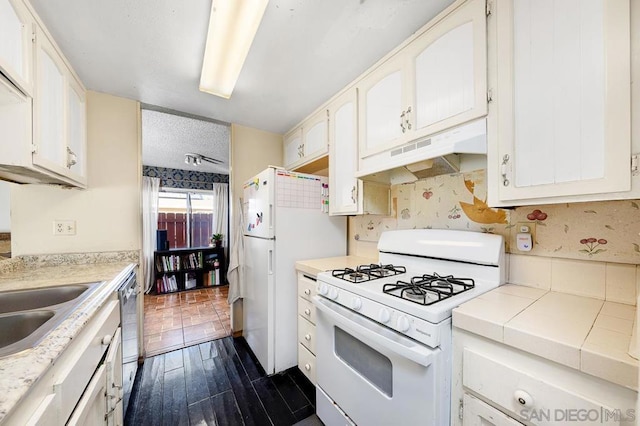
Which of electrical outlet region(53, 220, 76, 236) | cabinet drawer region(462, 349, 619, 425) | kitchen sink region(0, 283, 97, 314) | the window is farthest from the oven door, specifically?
the window

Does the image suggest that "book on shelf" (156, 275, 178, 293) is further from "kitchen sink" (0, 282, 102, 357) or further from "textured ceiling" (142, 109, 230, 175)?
"kitchen sink" (0, 282, 102, 357)

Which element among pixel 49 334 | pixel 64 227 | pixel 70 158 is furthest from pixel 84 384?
pixel 64 227

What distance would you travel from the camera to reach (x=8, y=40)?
1.04m

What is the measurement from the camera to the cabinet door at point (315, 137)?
7.14ft

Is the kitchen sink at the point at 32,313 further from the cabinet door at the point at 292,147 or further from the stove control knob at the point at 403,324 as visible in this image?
the cabinet door at the point at 292,147

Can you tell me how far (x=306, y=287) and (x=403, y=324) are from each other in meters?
0.97

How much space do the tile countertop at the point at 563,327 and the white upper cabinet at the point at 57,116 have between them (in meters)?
2.16

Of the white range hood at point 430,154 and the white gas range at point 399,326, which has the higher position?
the white range hood at point 430,154

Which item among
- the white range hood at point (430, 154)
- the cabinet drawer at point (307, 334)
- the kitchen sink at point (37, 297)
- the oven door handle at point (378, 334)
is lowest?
the cabinet drawer at point (307, 334)

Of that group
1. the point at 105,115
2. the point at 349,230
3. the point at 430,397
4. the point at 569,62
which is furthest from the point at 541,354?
the point at 105,115

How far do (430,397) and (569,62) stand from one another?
4.36ft

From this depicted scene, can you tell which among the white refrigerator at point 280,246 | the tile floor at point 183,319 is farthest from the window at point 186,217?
the white refrigerator at point 280,246

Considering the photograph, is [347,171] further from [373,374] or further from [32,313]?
[32,313]

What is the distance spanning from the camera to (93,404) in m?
0.89
